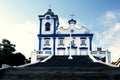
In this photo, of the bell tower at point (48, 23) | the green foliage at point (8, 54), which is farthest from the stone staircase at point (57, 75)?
the bell tower at point (48, 23)

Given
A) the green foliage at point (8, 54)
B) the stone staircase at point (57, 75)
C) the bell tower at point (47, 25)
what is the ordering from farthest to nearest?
the bell tower at point (47, 25)
the green foliage at point (8, 54)
the stone staircase at point (57, 75)

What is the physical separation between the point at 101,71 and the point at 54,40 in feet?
104

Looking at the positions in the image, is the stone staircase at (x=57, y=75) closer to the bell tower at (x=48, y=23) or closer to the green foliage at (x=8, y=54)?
the green foliage at (x=8, y=54)

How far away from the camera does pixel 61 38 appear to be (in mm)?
47969

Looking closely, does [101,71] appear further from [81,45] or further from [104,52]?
[81,45]

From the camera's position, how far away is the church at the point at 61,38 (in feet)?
152

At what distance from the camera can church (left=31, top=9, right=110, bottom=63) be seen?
46438 millimetres

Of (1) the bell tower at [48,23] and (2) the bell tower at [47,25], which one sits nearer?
Result: (2) the bell tower at [47,25]

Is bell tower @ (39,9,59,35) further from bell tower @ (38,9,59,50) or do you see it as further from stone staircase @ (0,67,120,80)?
stone staircase @ (0,67,120,80)

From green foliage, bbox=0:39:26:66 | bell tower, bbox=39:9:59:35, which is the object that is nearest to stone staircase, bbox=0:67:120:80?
green foliage, bbox=0:39:26:66

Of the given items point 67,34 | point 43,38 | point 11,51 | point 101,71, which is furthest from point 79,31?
point 101,71

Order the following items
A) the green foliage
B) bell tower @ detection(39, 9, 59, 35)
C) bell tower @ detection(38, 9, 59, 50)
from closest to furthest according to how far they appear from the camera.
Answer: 1. the green foliage
2. bell tower @ detection(38, 9, 59, 50)
3. bell tower @ detection(39, 9, 59, 35)

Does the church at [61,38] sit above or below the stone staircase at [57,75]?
above

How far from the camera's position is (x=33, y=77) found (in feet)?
48.9
